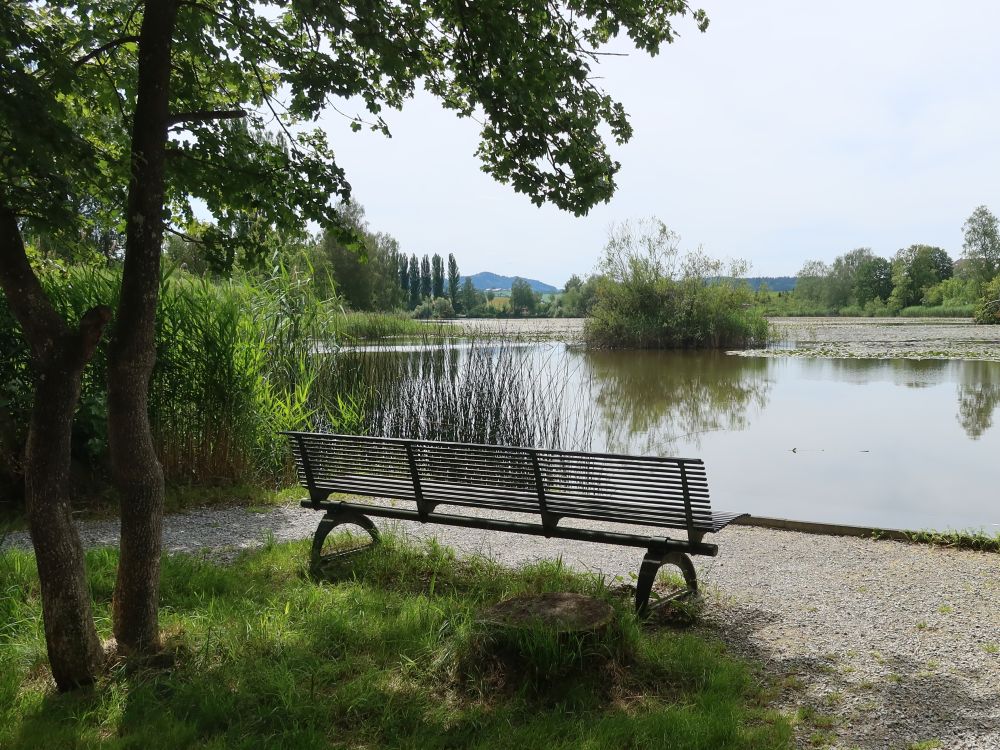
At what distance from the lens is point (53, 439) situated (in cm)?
287

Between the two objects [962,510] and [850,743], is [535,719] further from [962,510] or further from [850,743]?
[962,510]

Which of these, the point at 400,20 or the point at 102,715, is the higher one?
the point at 400,20

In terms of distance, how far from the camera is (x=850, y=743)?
8.79ft

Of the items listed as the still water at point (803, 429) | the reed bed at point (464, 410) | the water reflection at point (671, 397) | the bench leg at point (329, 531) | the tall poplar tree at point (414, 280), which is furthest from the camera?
the tall poplar tree at point (414, 280)

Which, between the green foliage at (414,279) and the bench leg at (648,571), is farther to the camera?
the green foliage at (414,279)

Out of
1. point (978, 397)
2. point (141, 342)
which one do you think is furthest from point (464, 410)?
point (978, 397)

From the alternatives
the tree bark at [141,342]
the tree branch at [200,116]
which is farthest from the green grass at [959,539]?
the tree branch at [200,116]

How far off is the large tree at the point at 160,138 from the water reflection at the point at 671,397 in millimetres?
7126

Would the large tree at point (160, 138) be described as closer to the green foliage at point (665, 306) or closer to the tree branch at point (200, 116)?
the tree branch at point (200, 116)

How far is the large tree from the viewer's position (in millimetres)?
2820

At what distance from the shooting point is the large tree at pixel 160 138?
2.82 m

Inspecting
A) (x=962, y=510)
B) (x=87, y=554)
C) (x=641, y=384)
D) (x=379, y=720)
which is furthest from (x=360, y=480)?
(x=641, y=384)

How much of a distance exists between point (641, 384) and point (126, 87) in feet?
50.4

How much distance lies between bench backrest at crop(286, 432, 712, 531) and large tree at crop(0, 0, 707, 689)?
1.36 m
